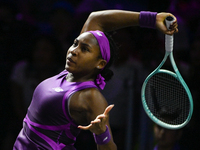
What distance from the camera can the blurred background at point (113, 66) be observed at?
262cm

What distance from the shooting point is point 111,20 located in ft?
6.38

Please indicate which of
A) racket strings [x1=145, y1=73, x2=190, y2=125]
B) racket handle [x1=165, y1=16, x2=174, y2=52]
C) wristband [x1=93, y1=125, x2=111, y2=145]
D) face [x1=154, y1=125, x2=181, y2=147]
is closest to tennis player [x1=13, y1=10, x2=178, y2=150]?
wristband [x1=93, y1=125, x2=111, y2=145]

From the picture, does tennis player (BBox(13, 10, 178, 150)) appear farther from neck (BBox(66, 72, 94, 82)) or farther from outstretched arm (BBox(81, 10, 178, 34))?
outstretched arm (BBox(81, 10, 178, 34))

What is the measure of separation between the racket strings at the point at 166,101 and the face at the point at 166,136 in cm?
23

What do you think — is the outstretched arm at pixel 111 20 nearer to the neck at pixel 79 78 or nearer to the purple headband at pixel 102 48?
the purple headband at pixel 102 48

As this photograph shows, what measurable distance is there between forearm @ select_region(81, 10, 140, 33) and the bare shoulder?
45 centimetres

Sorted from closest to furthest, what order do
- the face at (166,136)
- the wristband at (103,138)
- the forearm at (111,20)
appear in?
the wristband at (103,138) → the forearm at (111,20) → the face at (166,136)

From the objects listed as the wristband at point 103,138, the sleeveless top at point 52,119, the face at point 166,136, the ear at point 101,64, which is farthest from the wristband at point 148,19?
the face at point 166,136

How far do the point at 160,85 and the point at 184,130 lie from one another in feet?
1.46

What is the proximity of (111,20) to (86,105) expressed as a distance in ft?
1.86

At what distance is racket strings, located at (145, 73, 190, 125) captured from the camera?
89.8 inches

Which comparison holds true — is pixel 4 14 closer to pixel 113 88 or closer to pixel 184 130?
pixel 113 88

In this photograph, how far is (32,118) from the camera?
1706mm

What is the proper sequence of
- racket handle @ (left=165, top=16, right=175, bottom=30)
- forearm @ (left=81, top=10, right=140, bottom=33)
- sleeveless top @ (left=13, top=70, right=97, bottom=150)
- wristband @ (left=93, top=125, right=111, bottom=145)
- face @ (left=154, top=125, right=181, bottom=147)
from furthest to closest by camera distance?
face @ (left=154, top=125, right=181, bottom=147) < forearm @ (left=81, top=10, right=140, bottom=33) < racket handle @ (left=165, top=16, right=175, bottom=30) < sleeveless top @ (left=13, top=70, right=97, bottom=150) < wristband @ (left=93, top=125, right=111, bottom=145)
